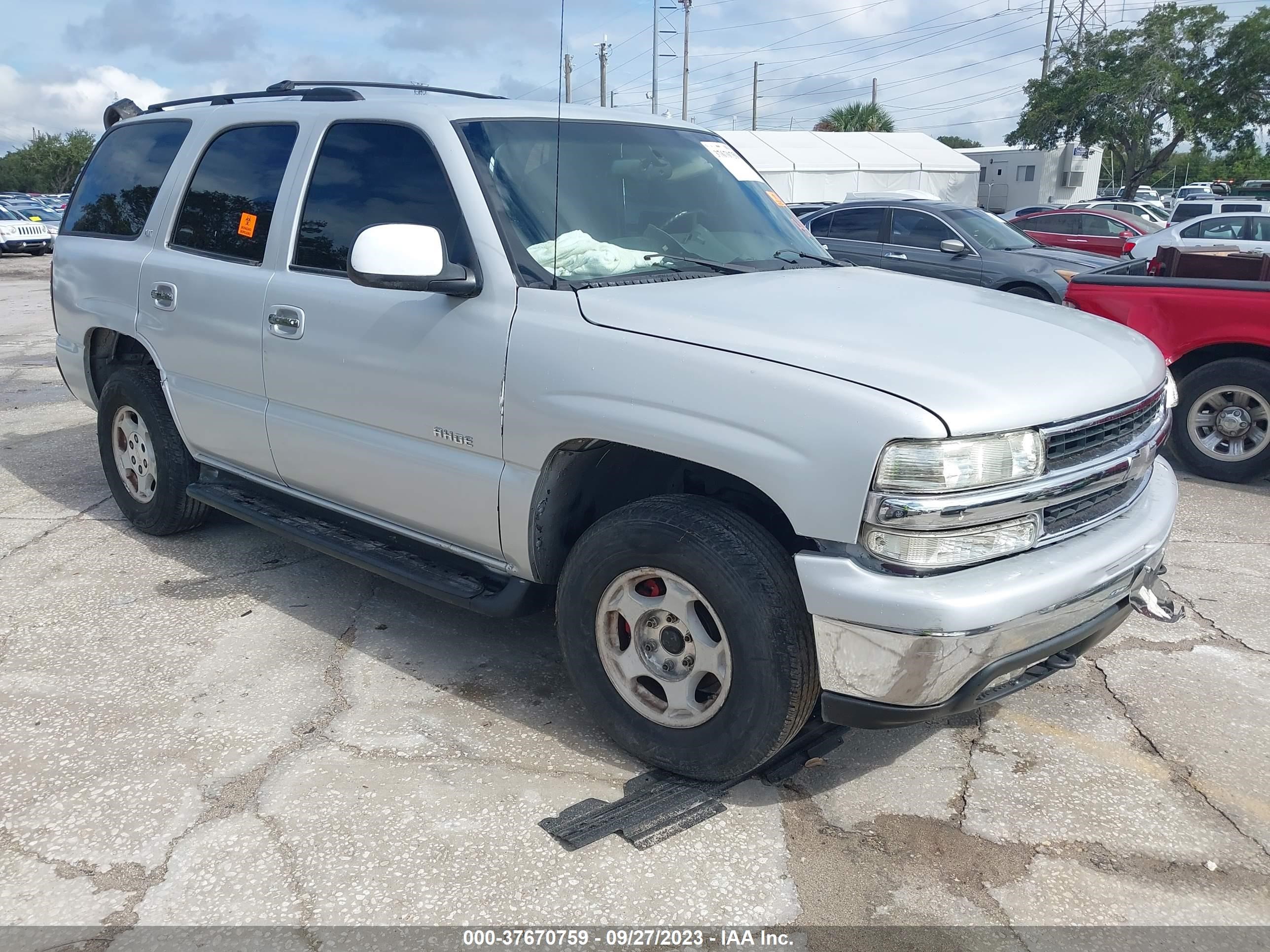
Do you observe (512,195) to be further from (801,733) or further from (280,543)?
(280,543)

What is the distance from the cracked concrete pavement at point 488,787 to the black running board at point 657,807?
0.04m

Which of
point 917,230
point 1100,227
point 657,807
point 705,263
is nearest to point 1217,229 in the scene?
point 1100,227

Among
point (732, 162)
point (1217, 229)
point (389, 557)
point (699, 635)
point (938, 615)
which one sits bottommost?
point (389, 557)

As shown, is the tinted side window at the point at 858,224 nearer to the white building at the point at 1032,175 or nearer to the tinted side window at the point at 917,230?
the tinted side window at the point at 917,230

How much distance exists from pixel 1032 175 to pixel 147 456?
43.5 metres

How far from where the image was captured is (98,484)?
6.22m

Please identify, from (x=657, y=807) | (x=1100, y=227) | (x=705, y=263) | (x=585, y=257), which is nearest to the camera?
(x=657, y=807)

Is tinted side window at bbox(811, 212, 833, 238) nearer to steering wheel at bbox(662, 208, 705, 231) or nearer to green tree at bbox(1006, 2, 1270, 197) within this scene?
steering wheel at bbox(662, 208, 705, 231)

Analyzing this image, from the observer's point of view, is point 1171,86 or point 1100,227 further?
point 1171,86

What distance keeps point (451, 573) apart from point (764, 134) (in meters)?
31.3

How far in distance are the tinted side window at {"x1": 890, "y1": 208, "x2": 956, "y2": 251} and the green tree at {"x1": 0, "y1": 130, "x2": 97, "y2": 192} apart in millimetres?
85135

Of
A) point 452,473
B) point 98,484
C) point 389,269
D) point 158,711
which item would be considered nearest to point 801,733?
point 452,473

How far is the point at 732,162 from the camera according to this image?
4207 millimetres

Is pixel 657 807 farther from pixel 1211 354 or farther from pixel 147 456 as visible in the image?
pixel 1211 354
